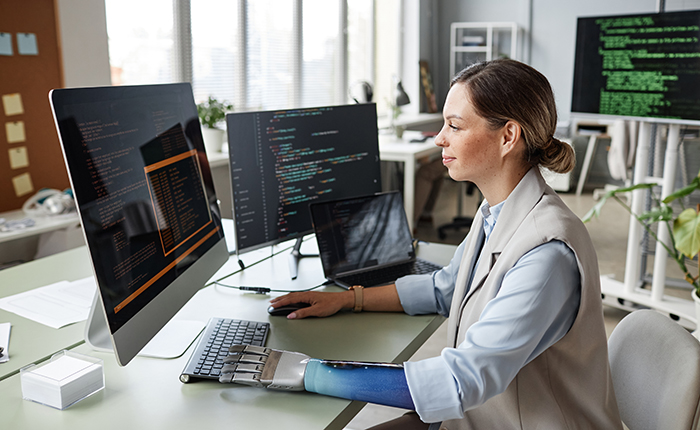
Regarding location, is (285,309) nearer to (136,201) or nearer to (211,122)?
(136,201)

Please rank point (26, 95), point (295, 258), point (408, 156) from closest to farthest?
1. point (295, 258)
2. point (26, 95)
3. point (408, 156)

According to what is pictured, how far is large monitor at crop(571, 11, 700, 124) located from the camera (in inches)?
110

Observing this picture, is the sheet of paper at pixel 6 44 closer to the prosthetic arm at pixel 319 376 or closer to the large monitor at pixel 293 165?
the large monitor at pixel 293 165

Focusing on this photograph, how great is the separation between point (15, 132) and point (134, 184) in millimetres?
2031

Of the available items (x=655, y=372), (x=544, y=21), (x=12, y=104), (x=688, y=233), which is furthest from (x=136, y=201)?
(x=544, y=21)

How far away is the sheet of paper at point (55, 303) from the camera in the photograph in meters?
1.29

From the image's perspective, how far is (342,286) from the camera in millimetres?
1499

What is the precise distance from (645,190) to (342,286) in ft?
7.64

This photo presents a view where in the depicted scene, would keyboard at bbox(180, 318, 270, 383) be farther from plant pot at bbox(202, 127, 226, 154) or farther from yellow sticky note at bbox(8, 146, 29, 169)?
plant pot at bbox(202, 127, 226, 154)

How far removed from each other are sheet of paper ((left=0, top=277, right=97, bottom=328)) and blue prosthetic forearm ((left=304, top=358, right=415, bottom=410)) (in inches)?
24.9

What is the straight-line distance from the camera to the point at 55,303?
138cm

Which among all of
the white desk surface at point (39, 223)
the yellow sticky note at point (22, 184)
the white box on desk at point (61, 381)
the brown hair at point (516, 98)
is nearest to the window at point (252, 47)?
the yellow sticky note at point (22, 184)

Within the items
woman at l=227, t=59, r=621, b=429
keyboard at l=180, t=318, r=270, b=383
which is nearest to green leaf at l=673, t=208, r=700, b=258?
woman at l=227, t=59, r=621, b=429

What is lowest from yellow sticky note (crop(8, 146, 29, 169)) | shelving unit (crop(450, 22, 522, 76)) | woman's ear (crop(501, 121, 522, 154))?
yellow sticky note (crop(8, 146, 29, 169))
